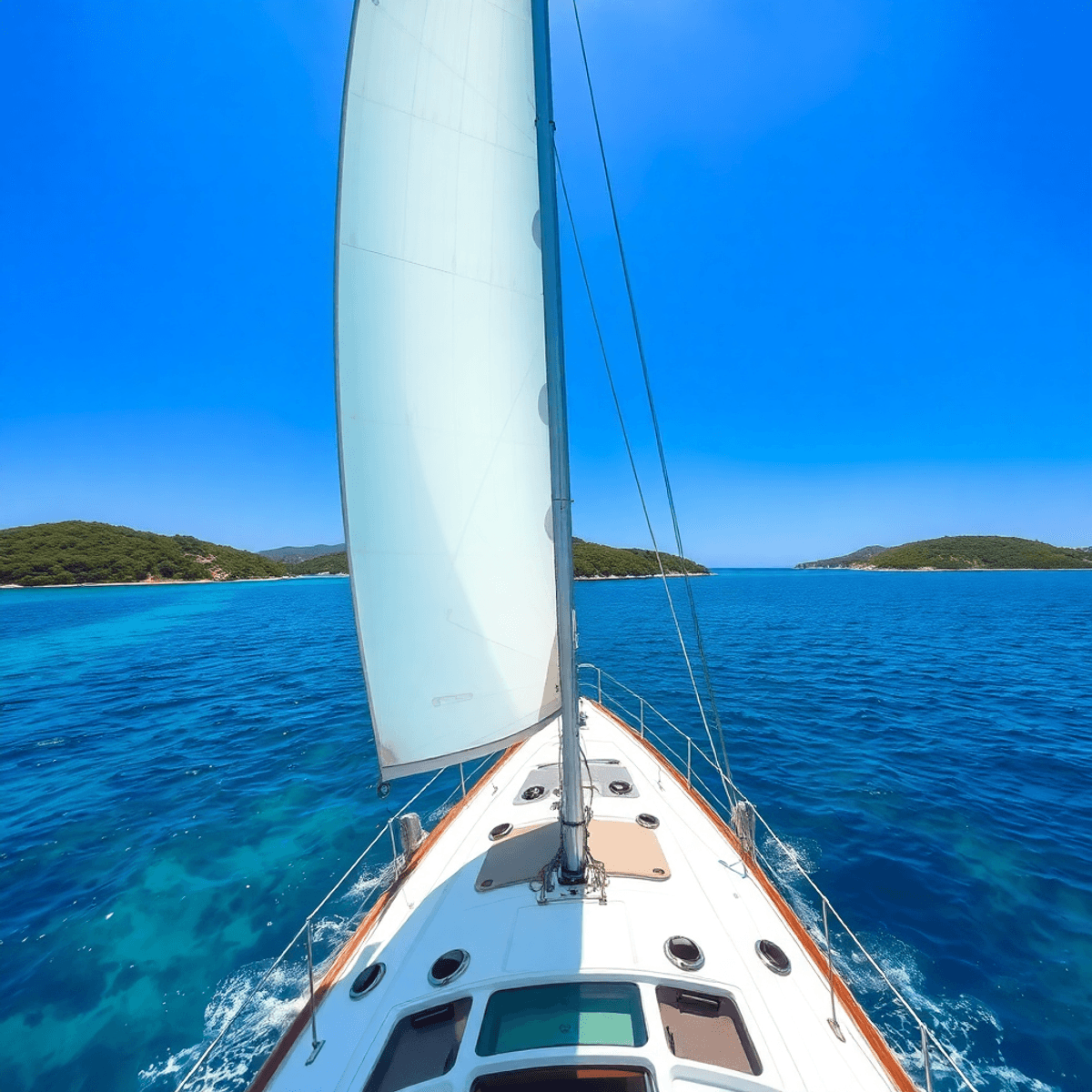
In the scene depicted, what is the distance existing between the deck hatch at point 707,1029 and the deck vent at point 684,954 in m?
0.22

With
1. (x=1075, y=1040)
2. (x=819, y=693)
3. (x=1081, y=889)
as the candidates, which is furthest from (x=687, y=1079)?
(x=819, y=693)

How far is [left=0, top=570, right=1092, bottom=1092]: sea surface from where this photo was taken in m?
6.39

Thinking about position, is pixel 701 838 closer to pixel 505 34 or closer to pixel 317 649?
pixel 505 34

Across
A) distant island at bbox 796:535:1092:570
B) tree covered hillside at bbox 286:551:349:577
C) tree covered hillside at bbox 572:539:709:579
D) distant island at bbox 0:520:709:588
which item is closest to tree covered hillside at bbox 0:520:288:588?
distant island at bbox 0:520:709:588

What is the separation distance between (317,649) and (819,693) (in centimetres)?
3040

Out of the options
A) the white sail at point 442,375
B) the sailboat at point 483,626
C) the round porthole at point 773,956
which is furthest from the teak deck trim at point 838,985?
the white sail at point 442,375

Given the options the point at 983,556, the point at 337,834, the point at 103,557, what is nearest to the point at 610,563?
the point at 337,834

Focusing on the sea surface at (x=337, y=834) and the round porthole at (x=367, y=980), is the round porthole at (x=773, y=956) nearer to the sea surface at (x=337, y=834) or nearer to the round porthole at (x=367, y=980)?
the sea surface at (x=337, y=834)

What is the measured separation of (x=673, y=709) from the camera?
18.5m

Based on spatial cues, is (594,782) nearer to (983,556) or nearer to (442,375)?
(442,375)

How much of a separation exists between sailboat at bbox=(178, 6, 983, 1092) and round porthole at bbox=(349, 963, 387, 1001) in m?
0.03

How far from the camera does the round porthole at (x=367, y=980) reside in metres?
4.61

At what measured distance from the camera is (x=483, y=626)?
16.0ft

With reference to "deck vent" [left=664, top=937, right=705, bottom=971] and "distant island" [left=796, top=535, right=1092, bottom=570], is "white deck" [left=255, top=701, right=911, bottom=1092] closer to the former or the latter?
"deck vent" [left=664, top=937, right=705, bottom=971]
